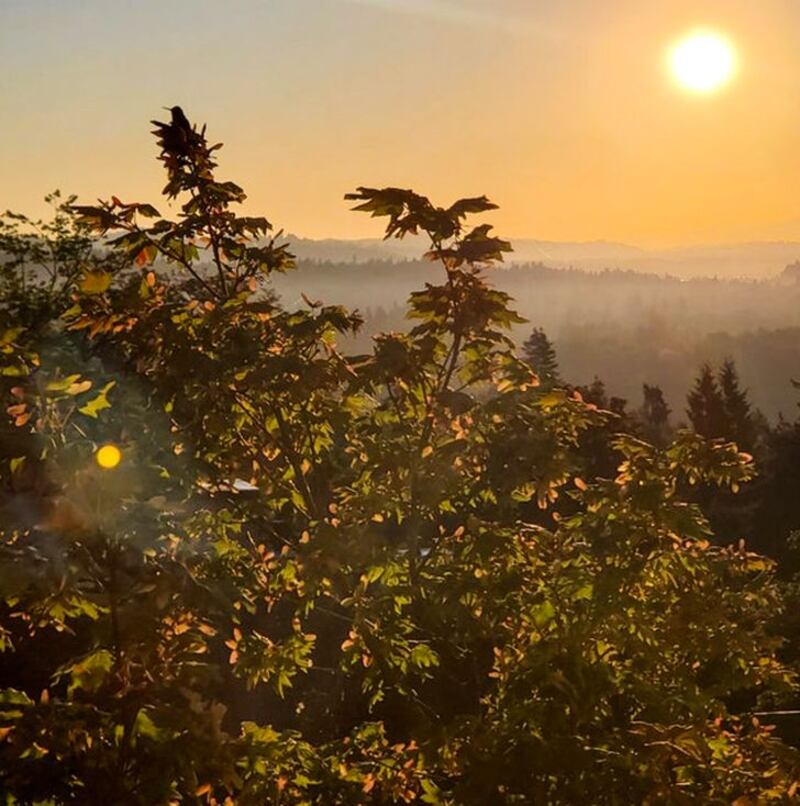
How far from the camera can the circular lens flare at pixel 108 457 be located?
3.79m

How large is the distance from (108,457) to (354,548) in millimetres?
1934

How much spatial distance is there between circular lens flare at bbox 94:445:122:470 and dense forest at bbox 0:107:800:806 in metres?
0.01

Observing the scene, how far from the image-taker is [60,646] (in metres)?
16.1

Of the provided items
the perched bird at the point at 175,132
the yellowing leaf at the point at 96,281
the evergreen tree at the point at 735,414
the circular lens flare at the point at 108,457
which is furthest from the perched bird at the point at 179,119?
the evergreen tree at the point at 735,414

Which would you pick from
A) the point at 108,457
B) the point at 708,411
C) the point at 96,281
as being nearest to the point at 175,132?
the point at 96,281

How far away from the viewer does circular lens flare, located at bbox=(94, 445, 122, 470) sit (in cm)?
379

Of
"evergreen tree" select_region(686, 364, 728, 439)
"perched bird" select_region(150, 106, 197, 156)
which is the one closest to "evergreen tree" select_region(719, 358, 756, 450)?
"evergreen tree" select_region(686, 364, 728, 439)

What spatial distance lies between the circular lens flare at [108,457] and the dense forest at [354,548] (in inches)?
0.4

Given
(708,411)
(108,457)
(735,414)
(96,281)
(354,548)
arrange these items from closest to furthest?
(108,457)
(96,281)
(354,548)
(708,411)
(735,414)

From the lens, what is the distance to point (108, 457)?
3.83m

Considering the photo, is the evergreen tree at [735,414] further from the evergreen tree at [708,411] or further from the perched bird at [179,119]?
the perched bird at [179,119]

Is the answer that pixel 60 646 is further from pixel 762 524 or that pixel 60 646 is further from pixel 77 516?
pixel 762 524

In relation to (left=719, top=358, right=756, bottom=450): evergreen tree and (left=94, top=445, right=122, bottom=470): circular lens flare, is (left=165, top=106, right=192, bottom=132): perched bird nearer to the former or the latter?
(left=94, top=445, right=122, bottom=470): circular lens flare

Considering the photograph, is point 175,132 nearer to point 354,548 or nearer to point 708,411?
point 354,548
